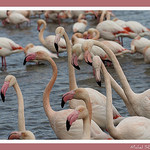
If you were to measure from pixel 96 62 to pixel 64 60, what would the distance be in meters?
6.77

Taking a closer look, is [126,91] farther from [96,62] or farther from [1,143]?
[1,143]

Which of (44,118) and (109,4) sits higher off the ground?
(109,4)

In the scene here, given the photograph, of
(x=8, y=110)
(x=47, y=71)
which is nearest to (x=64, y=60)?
(x=47, y=71)

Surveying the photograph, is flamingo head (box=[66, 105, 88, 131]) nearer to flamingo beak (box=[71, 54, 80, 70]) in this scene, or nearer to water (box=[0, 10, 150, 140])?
flamingo beak (box=[71, 54, 80, 70])

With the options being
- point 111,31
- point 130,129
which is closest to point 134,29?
point 111,31

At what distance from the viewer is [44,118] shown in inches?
318

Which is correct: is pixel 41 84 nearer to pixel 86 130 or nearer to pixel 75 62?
pixel 75 62

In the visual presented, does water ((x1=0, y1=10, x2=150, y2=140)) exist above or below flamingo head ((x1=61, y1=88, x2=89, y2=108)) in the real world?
below

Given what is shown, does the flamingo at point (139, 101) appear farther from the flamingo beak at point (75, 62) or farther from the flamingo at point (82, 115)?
the flamingo at point (82, 115)

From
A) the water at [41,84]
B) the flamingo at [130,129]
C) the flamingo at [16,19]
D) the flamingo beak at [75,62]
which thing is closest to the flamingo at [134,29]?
the water at [41,84]

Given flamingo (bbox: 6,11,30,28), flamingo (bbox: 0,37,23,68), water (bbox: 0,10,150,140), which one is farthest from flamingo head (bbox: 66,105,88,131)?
flamingo (bbox: 6,11,30,28)

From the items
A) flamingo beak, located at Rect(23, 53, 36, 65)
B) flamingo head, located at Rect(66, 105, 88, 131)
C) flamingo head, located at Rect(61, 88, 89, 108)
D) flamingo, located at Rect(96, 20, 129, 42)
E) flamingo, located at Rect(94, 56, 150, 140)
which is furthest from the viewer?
flamingo, located at Rect(96, 20, 129, 42)

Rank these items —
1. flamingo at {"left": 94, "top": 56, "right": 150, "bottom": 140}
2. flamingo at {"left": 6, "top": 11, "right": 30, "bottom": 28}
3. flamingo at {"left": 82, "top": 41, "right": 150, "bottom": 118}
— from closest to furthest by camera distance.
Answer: flamingo at {"left": 94, "top": 56, "right": 150, "bottom": 140}
flamingo at {"left": 82, "top": 41, "right": 150, "bottom": 118}
flamingo at {"left": 6, "top": 11, "right": 30, "bottom": 28}

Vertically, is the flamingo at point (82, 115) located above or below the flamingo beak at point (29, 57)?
below
